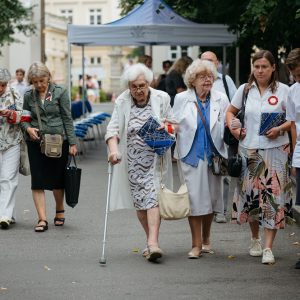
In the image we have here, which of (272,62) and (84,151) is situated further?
(84,151)

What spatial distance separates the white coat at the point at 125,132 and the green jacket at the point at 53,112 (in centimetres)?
182

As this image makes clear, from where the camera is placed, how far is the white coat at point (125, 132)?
8758 millimetres

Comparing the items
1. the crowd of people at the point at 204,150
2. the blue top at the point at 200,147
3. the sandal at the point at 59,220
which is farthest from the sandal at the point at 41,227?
the blue top at the point at 200,147

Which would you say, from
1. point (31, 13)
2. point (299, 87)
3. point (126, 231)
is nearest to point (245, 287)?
point (299, 87)

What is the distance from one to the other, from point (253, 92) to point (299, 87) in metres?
0.68

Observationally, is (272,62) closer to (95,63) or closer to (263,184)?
(263,184)

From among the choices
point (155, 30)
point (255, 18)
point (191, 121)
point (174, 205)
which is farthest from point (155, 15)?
point (174, 205)

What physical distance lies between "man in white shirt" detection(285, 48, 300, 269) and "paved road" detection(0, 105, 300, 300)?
746mm

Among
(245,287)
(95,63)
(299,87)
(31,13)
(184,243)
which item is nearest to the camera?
(245,287)

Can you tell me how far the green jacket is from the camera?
413 inches

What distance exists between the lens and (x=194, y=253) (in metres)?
8.83

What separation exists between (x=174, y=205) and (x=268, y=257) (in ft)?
3.08

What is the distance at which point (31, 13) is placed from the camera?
3416 centimetres

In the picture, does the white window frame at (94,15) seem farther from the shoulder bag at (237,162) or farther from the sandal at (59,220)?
the shoulder bag at (237,162)
